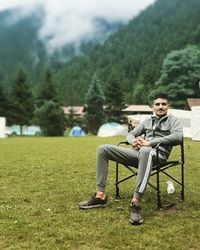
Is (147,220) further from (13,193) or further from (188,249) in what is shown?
(13,193)

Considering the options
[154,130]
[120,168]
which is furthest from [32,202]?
[120,168]

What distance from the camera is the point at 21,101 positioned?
54.2 metres

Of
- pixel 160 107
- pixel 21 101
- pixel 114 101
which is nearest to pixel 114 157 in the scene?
pixel 160 107

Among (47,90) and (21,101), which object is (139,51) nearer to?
(47,90)

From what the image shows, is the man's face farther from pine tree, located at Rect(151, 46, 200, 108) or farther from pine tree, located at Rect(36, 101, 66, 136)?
pine tree, located at Rect(151, 46, 200, 108)

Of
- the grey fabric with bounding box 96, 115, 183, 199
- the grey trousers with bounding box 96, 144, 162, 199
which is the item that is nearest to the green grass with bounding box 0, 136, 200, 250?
the grey trousers with bounding box 96, 144, 162, 199

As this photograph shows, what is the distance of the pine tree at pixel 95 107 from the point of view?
5938cm

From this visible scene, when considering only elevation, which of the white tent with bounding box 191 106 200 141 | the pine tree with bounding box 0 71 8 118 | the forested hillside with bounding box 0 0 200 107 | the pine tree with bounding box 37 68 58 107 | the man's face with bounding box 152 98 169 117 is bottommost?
the white tent with bounding box 191 106 200 141

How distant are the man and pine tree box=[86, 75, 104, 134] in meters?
53.1

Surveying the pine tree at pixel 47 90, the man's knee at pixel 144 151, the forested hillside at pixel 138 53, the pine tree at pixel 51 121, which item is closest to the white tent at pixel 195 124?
the man's knee at pixel 144 151

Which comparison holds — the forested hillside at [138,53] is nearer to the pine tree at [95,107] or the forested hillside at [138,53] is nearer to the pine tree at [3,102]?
the pine tree at [95,107]

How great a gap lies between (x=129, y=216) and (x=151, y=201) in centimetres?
86

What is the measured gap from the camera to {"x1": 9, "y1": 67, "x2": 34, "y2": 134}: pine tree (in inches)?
2025

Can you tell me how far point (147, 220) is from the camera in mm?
4520
